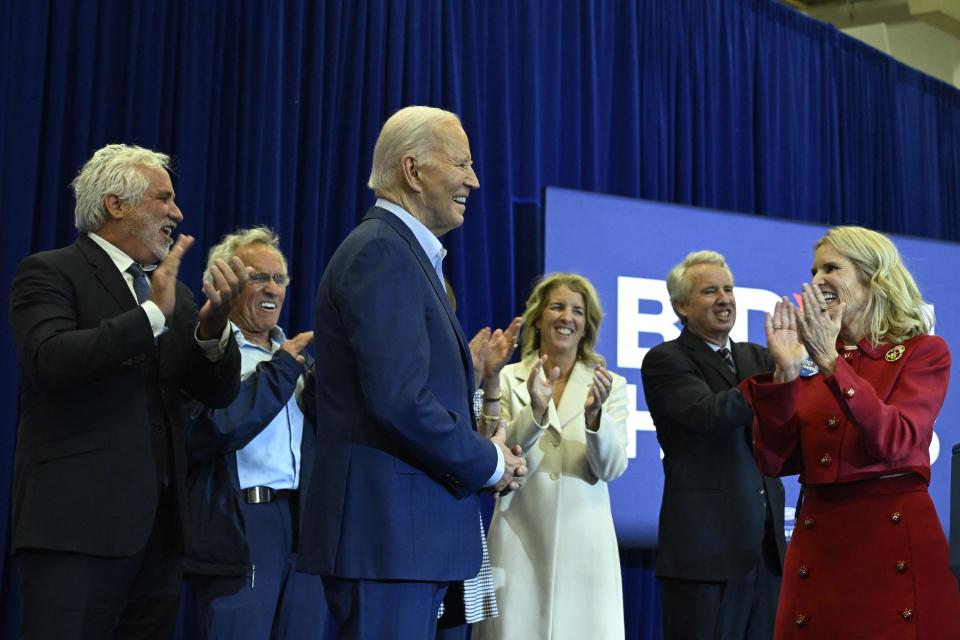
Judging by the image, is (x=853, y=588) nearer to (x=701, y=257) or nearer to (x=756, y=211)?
(x=701, y=257)

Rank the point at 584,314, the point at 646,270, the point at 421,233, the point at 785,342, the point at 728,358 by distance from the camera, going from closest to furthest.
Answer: the point at 421,233, the point at 785,342, the point at 728,358, the point at 584,314, the point at 646,270

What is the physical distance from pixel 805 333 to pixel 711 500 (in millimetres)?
1177

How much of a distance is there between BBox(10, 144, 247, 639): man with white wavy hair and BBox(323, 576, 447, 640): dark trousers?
0.72m

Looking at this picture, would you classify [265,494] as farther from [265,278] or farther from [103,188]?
[103,188]

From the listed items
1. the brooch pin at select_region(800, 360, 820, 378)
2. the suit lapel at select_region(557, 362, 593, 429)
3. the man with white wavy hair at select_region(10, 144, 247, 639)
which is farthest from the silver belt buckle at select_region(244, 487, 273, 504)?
the brooch pin at select_region(800, 360, 820, 378)

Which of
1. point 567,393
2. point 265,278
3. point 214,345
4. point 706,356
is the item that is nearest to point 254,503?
point 214,345

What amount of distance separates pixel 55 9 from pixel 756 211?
4044 millimetres

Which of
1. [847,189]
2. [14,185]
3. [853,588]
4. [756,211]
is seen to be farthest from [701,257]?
[847,189]

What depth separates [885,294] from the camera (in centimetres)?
273

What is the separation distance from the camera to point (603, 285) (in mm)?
5332

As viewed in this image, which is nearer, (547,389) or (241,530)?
(241,530)

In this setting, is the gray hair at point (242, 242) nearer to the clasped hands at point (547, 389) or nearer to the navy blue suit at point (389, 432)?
the clasped hands at point (547, 389)

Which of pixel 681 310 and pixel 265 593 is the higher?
pixel 681 310

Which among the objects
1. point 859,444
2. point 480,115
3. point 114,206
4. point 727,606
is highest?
point 480,115
